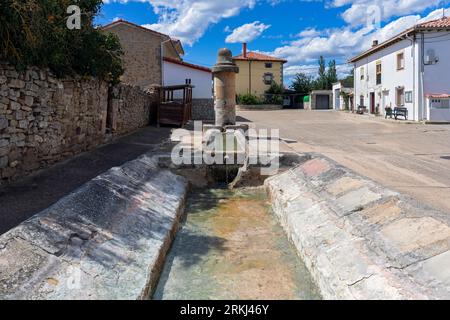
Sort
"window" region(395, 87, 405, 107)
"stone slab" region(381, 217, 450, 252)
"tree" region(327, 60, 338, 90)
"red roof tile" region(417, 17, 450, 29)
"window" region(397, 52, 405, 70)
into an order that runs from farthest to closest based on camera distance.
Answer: "tree" region(327, 60, 338, 90)
"window" region(395, 87, 405, 107)
"window" region(397, 52, 405, 70)
"red roof tile" region(417, 17, 450, 29)
"stone slab" region(381, 217, 450, 252)

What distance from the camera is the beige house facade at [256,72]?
50.1 meters

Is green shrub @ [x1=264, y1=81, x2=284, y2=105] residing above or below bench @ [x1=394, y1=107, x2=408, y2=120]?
above

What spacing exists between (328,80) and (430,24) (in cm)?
3334

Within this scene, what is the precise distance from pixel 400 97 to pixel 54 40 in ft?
78.9

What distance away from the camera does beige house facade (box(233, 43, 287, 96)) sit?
50062 mm

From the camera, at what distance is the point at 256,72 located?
50.5m

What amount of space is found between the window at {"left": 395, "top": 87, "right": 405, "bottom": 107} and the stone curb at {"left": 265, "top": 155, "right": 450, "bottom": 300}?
892 inches

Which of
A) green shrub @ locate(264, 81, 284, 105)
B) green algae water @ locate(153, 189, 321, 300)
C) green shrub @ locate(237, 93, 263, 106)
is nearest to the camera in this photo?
green algae water @ locate(153, 189, 321, 300)

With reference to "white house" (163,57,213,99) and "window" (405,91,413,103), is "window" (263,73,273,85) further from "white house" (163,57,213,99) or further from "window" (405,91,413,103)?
"window" (405,91,413,103)

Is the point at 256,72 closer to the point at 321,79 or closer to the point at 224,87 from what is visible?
the point at 321,79

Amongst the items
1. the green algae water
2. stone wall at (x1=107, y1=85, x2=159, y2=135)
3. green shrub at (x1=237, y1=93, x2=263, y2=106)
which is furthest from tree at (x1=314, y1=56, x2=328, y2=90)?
the green algae water

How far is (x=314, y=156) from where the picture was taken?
27.2 feet

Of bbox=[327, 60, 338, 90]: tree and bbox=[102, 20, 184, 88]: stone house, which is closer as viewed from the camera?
bbox=[102, 20, 184, 88]: stone house

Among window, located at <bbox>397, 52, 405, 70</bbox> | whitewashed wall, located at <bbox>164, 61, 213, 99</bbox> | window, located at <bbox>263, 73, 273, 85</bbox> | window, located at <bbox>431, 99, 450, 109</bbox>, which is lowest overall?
window, located at <bbox>431, 99, 450, 109</bbox>
